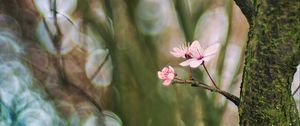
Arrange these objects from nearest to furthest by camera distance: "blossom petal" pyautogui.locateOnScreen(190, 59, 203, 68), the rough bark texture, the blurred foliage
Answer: the rough bark texture
"blossom petal" pyautogui.locateOnScreen(190, 59, 203, 68)
the blurred foliage

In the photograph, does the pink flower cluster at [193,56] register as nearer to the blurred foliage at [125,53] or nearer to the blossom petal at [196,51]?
the blossom petal at [196,51]

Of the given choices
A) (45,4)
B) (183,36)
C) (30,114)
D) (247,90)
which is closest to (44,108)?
(30,114)

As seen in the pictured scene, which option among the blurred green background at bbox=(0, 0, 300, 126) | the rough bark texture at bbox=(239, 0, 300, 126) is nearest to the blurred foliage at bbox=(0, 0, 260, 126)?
the blurred green background at bbox=(0, 0, 300, 126)

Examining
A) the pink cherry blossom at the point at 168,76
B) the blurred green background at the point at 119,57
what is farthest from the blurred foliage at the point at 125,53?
the pink cherry blossom at the point at 168,76

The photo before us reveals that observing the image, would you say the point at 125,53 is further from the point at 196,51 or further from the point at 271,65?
the point at 271,65

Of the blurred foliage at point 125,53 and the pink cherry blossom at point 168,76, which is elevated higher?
the blurred foliage at point 125,53

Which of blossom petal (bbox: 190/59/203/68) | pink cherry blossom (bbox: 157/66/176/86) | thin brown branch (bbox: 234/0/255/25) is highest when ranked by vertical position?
thin brown branch (bbox: 234/0/255/25)

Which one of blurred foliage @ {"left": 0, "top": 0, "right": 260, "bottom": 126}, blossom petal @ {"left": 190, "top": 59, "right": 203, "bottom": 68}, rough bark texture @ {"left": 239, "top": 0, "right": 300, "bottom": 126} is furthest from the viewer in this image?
blurred foliage @ {"left": 0, "top": 0, "right": 260, "bottom": 126}

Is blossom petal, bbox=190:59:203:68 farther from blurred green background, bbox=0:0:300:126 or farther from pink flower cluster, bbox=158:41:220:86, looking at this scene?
blurred green background, bbox=0:0:300:126

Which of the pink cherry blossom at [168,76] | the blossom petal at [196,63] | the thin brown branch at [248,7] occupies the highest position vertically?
the thin brown branch at [248,7]
